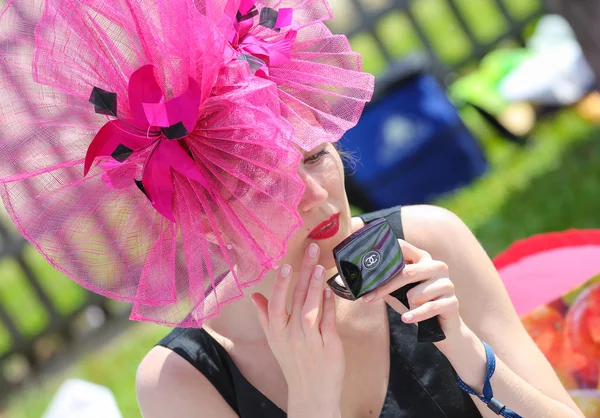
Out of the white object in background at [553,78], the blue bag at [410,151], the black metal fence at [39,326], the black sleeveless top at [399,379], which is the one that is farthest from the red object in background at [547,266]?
the black metal fence at [39,326]

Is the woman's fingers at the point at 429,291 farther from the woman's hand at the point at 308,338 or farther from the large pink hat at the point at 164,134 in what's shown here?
the large pink hat at the point at 164,134

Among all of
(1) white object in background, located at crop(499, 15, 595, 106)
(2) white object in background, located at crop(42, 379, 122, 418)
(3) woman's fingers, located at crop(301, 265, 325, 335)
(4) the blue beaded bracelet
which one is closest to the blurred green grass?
(1) white object in background, located at crop(499, 15, 595, 106)

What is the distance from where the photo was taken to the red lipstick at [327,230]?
1751 millimetres

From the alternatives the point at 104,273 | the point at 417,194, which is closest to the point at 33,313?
the point at 417,194

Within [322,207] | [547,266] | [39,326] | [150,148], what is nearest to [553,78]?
[547,266]

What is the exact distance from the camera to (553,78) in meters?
5.05

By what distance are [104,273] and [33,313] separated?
4006mm

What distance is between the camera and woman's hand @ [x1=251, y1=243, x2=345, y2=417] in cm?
173

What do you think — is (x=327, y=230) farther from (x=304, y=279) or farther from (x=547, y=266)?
(x=547, y=266)

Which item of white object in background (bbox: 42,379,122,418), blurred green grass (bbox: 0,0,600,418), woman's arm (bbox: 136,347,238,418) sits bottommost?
blurred green grass (bbox: 0,0,600,418)

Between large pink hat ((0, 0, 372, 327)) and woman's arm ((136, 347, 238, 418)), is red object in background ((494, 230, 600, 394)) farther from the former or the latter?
large pink hat ((0, 0, 372, 327))

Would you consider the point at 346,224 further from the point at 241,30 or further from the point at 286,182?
the point at 241,30

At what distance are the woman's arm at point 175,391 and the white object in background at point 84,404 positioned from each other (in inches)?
45.0

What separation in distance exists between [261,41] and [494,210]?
3100 millimetres
